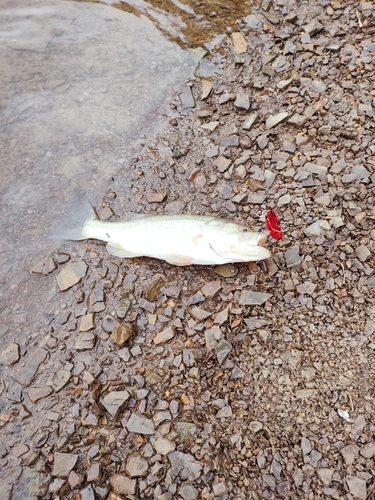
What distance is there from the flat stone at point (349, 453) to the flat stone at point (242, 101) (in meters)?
4.58

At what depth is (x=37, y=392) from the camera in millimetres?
4301

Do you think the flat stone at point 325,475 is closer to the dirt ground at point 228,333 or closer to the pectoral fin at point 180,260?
the dirt ground at point 228,333

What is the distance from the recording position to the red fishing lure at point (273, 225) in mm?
4809

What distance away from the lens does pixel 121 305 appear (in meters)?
4.79

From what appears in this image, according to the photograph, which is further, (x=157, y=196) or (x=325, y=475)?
(x=157, y=196)

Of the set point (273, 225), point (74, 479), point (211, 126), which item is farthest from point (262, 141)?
point (74, 479)

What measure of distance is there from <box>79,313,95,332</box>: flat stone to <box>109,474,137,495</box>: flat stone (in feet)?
5.08

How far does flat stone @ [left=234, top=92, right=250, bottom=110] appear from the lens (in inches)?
240

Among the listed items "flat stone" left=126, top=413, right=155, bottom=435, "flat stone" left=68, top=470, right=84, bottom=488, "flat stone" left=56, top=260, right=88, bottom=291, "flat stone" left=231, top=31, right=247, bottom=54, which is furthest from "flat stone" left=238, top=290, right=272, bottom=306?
"flat stone" left=231, top=31, right=247, bottom=54

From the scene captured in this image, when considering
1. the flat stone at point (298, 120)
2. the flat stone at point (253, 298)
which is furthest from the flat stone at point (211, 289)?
the flat stone at point (298, 120)

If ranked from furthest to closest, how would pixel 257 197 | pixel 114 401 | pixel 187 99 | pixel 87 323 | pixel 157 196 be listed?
1. pixel 187 99
2. pixel 157 196
3. pixel 257 197
4. pixel 87 323
5. pixel 114 401

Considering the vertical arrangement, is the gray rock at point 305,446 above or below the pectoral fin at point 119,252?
below

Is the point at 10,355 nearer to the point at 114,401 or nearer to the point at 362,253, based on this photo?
the point at 114,401

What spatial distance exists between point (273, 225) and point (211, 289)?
106 cm
